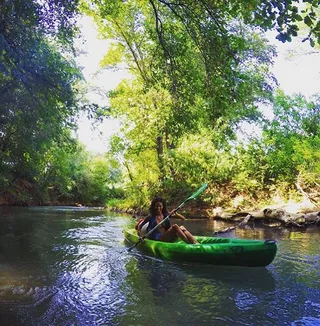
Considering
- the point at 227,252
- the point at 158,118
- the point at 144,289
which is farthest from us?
the point at 158,118

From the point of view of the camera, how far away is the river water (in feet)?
12.2

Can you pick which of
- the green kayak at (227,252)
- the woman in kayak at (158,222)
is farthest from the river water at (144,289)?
the woman in kayak at (158,222)

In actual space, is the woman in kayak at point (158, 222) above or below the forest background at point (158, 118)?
below

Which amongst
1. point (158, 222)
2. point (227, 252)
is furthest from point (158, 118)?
point (227, 252)

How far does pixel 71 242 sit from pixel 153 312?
5053 mm

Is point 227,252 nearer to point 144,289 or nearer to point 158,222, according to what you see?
point 144,289

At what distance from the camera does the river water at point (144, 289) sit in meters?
3.72

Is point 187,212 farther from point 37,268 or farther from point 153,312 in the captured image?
point 153,312

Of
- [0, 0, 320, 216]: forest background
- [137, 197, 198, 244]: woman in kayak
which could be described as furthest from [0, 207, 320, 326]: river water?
[0, 0, 320, 216]: forest background

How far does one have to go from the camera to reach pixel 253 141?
1539 cm

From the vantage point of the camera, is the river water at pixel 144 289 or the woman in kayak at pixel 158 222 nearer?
the river water at pixel 144 289

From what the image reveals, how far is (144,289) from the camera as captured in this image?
475 centimetres

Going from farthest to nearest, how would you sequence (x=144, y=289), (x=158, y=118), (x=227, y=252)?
(x=158, y=118), (x=227, y=252), (x=144, y=289)

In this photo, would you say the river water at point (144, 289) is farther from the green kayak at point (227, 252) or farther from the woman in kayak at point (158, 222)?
the woman in kayak at point (158, 222)
